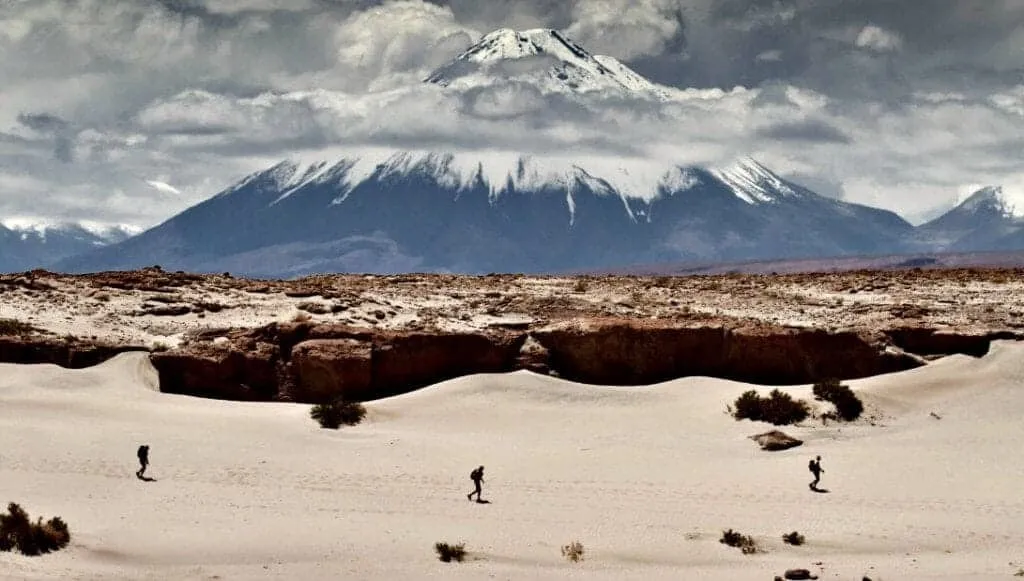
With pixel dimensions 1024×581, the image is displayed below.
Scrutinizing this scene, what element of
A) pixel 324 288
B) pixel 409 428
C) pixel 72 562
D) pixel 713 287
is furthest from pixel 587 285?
pixel 72 562

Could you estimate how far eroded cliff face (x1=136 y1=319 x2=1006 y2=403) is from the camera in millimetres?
28922

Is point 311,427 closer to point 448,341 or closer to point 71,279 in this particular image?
point 448,341

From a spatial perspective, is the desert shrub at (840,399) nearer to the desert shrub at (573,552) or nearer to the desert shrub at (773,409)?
the desert shrub at (773,409)

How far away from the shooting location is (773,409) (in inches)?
1088

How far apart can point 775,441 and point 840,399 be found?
245 centimetres

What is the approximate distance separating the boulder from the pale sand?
23 cm

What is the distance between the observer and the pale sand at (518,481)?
62.9 ft

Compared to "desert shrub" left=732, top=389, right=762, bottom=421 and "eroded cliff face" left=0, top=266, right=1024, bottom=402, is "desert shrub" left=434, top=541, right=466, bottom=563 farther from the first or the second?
"eroded cliff face" left=0, top=266, right=1024, bottom=402

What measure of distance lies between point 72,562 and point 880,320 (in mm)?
19936

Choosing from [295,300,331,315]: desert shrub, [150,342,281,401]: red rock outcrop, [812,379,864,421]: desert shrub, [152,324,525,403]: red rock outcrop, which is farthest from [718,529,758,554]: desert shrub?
[295,300,331,315]: desert shrub

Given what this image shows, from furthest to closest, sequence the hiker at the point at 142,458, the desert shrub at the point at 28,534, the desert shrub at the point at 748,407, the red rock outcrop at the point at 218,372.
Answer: the red rock outcrop at the point at 218,372 < the desert shrub at the point at 748,407 < the hiker at the point at 142,458 < the desert shrub at the point at 28,534

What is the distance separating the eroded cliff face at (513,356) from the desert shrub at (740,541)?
32.6 ft

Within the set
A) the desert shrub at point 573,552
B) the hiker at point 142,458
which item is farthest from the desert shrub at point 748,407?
the hiker at point 142,458

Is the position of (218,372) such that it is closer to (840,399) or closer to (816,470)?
(816,470)
